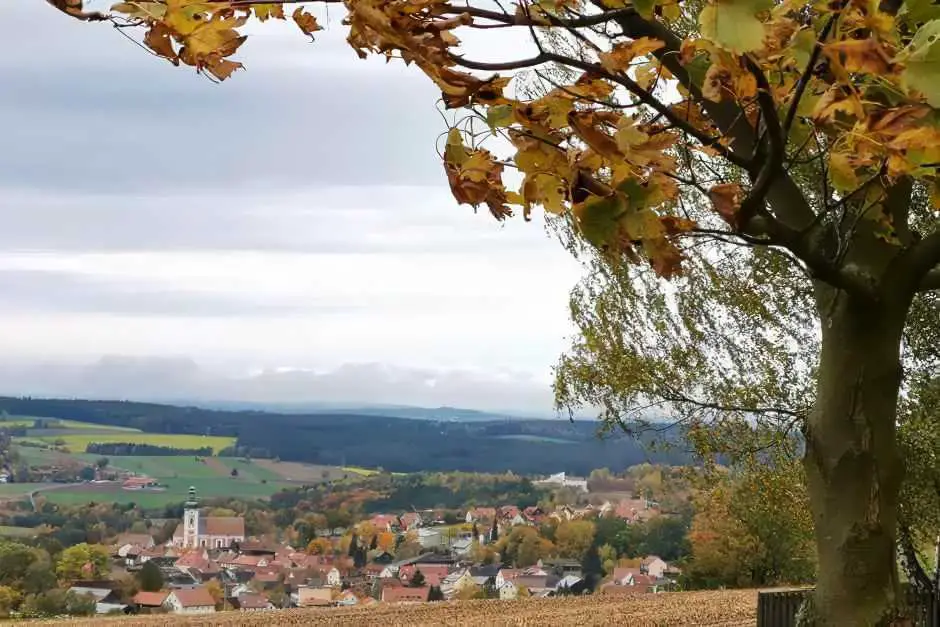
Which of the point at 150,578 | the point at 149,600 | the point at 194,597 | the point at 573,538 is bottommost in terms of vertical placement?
the point at 149,600

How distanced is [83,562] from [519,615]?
1862 centimetres

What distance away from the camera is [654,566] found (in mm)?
32938

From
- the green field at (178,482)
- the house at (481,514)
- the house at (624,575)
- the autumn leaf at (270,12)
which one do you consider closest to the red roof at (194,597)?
the house at (481,514)

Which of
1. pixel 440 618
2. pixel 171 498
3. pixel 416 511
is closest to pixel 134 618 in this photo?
pixel 440 618

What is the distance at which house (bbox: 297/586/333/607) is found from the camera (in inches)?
1035

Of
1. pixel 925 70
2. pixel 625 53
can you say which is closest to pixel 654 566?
pixel 625 53

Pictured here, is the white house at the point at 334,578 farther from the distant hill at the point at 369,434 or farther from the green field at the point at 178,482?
the green field at the point at 178,482

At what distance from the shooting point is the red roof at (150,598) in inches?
1155

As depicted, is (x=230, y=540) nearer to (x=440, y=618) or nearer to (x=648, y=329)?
(x=440, y=618)

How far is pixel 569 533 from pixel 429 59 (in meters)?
31.9

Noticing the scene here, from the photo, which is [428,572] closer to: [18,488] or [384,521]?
[384,521]

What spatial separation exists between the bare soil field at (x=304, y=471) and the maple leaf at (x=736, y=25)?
143ft

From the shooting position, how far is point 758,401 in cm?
1529

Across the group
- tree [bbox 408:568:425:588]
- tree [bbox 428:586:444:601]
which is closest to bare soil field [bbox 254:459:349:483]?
tree [bbox 408:568:425:588]
